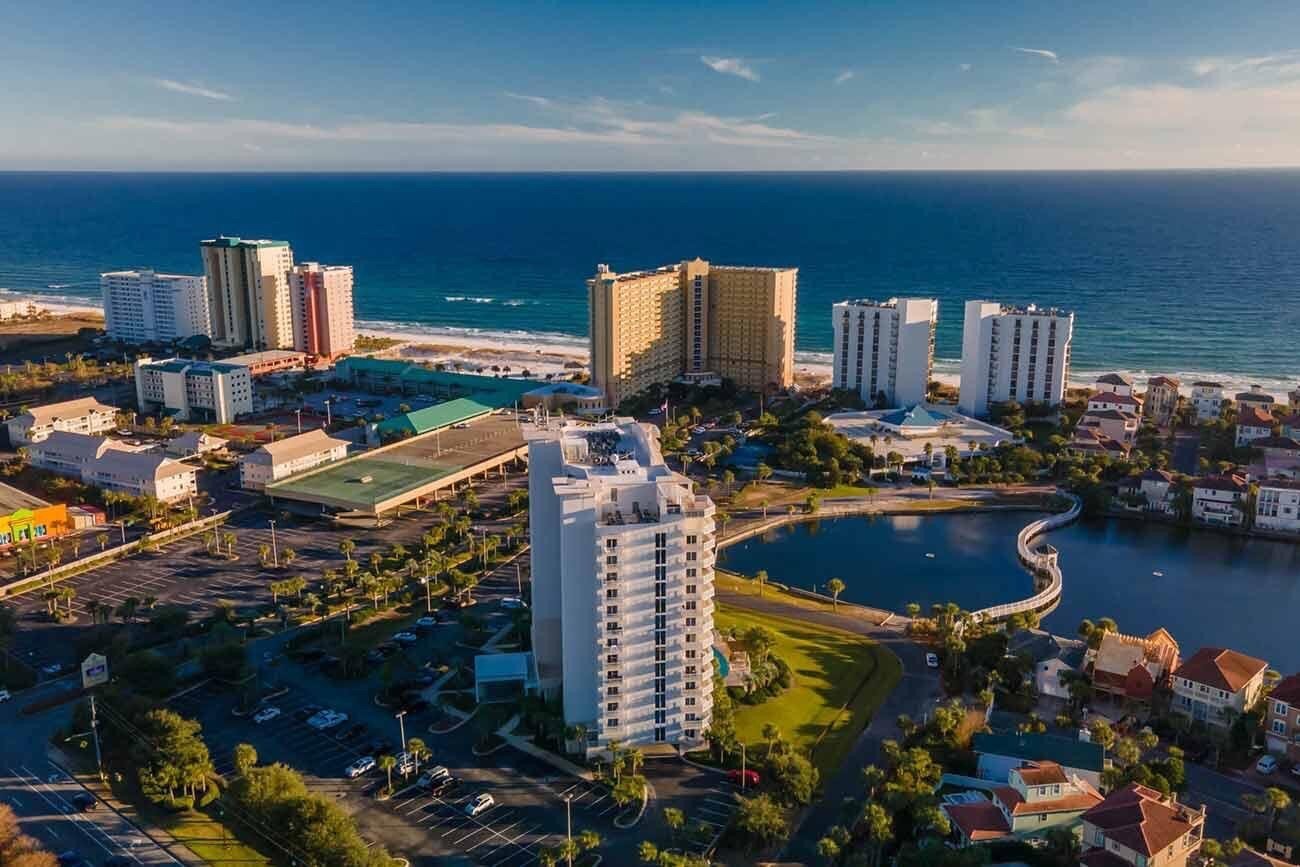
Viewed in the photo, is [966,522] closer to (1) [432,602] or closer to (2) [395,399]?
(1) [432,602]

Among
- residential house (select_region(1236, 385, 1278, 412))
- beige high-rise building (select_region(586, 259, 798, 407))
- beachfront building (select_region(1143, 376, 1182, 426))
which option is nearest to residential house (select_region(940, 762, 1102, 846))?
residential house (select_region(1236, 385, 1278, 412))

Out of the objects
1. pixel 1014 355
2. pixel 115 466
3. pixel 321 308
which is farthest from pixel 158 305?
pixel 1014 355

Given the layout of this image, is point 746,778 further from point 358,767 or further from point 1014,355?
point 1014,355

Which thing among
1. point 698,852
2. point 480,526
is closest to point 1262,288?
point 480,526

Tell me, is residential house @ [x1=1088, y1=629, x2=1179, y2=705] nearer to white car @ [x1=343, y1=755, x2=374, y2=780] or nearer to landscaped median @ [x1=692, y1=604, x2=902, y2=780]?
landscaped median @ [x1=692, y1=604, x2=902, y2=780]

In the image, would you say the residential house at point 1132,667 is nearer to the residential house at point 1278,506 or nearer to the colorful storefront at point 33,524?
the residential house at point 1278,506
